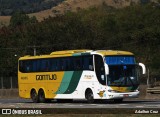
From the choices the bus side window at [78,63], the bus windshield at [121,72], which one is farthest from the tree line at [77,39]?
the bus windshield at [121,72]

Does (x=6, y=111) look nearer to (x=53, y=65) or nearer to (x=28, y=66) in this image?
(x=53, y=65)

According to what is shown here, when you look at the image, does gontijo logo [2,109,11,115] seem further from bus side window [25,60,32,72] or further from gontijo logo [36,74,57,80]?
bus side window [25,60,32,72]

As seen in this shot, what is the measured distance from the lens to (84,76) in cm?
3578

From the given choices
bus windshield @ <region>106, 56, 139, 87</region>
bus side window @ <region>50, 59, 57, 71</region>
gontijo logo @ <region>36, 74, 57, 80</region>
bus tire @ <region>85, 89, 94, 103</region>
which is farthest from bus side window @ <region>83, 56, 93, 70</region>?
gontijo logo @ <region>36, 74, 57, 80</region>

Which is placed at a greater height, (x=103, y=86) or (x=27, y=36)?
(x=27, y=36)

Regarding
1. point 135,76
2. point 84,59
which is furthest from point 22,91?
point 135,76

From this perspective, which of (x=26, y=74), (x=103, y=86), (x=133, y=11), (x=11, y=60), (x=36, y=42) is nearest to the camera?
(x=103, y=86)

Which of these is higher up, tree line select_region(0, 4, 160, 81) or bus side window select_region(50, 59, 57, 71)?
tree line select_region(0, 4, 160, 81)

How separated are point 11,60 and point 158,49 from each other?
66.8 feet

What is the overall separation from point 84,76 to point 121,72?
2566mm

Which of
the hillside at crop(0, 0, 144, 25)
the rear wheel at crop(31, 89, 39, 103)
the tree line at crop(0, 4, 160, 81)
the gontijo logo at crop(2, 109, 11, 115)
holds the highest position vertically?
the hillside at crop(0, 0, 144, 25)

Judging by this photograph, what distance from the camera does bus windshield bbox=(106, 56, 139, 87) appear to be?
3441cm

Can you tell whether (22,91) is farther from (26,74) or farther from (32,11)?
(32,11)

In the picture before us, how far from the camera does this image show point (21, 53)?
7981cm
